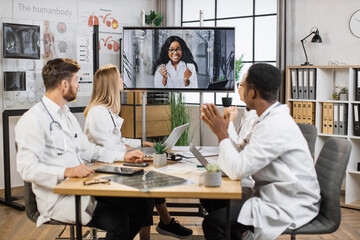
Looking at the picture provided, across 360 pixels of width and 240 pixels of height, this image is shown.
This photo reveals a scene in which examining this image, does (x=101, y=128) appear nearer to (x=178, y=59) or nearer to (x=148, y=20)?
(x=178, y=59)

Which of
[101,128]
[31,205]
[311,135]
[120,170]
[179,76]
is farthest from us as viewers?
[179,76]

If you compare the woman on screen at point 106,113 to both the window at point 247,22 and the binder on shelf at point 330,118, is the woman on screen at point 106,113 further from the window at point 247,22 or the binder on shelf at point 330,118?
the window at point 247,22

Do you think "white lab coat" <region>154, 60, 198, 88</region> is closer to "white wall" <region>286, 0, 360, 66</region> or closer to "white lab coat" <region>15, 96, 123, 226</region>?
"white wall" <region>286, 0, 360, 66</region>

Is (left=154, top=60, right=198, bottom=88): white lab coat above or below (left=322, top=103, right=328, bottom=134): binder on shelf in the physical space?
above

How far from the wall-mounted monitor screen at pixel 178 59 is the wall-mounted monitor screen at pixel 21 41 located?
3.84ft

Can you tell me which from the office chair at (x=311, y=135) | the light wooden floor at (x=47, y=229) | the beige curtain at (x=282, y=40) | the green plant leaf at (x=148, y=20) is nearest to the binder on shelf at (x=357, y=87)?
the beige curtain at (x=282, y=40)

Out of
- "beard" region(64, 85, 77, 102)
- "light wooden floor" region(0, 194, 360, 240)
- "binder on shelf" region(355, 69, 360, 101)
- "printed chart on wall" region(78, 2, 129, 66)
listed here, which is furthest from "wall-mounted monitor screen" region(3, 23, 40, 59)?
"binder on shelf" region(355, 69, 360, 101)

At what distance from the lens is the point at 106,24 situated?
254 inches

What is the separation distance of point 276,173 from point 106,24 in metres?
4.70

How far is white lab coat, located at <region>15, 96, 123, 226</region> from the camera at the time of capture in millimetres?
2365

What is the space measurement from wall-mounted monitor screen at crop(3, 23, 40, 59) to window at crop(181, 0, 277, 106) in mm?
2788

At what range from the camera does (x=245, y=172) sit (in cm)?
231

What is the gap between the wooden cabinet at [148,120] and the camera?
648 centimetres

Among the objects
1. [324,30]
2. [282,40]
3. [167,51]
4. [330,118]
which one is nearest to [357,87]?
[330,118]
